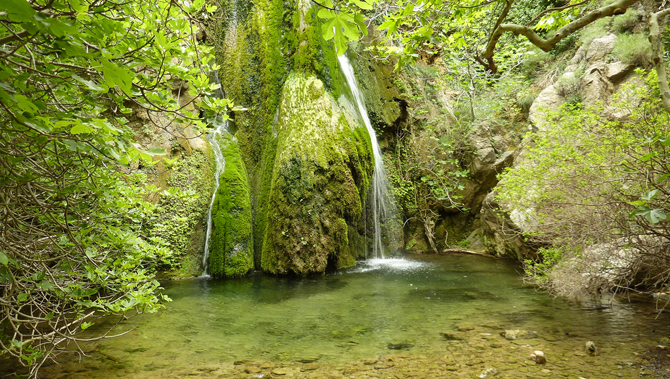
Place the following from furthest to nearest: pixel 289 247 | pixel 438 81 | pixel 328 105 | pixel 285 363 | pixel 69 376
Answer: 1. pixel 438 81
2. pixel 328 105
3. pixel 289 247
4. pixel 285 363
5. pixel 69 376

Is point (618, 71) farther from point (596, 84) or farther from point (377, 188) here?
point (377, 188)

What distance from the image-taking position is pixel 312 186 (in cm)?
833

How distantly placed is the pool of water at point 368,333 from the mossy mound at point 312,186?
4.22 ft

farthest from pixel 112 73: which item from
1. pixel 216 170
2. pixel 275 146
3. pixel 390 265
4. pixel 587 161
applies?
pixel 390 265

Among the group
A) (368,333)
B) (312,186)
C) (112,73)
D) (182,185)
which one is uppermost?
(182,185)

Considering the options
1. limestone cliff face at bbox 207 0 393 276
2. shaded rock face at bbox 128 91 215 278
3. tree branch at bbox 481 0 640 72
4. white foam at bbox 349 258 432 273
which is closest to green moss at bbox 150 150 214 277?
shaded rock face at bbox 128 91 215 278

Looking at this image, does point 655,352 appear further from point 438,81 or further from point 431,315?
point 438,81

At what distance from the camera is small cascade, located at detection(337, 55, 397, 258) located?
1079cm

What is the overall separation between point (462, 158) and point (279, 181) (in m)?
7.41

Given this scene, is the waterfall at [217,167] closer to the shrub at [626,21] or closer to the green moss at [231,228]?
the green moss at [231,228]

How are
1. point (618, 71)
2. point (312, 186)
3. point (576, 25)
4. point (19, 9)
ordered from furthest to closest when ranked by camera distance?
point (618, 71) → point (312, 186) → point (576, 25) → point (19, 9)

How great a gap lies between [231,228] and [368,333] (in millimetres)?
5340

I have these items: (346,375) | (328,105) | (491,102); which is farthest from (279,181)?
(491,102)

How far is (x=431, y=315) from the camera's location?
17.1ft
